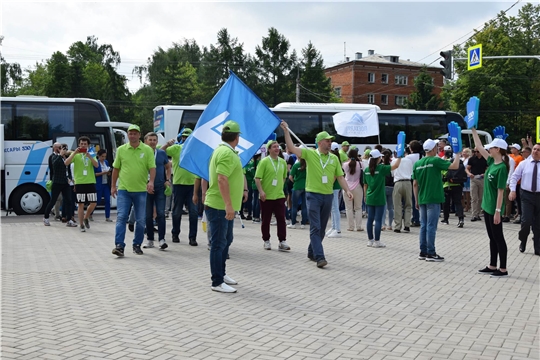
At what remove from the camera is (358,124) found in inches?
908

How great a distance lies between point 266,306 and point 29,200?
14.8 metres

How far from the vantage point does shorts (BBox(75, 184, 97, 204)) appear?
1431 cm

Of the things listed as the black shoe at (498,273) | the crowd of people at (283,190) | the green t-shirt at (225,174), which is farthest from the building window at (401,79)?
the green t-shirt at (225,174)

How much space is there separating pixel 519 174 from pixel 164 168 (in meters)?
6.74

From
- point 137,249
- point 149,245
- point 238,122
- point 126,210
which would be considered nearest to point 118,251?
point 137,249

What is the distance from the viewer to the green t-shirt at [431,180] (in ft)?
32.9

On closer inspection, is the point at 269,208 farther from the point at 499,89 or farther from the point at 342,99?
the point at 342,99

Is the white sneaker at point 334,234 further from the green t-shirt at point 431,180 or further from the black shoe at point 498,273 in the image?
the black shoe at point 498,273

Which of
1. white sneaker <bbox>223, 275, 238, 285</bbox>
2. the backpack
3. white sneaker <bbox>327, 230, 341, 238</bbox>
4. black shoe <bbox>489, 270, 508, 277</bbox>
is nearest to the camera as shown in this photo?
white sneaker <bbox>223, 275, 238, 285</bbox>

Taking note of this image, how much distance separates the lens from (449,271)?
947cm

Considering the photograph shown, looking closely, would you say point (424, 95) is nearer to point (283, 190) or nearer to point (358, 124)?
point (358, 124)

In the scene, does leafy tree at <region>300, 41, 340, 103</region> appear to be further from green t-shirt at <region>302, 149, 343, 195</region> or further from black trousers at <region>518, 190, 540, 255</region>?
green t-shirt at <region>302, 149, 343, 195</region>

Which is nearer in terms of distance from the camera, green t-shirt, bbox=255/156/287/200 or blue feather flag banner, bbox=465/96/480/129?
blue feather flag banner, bbox=465/96/480/129

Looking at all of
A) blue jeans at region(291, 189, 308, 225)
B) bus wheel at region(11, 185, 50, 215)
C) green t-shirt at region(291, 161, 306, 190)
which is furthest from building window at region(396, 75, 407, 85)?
green t-shirt at region(291, 161, 306, 190)
